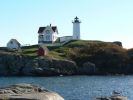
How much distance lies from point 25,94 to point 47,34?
6090 inches

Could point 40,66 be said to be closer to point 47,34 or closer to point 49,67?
point 49,67

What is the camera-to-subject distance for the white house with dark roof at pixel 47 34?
179 meters

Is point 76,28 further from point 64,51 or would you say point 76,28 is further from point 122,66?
point 122,66

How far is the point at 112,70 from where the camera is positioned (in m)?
→ 150

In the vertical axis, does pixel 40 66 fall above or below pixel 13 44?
below

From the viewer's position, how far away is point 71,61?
145125 mm

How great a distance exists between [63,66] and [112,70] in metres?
17.9

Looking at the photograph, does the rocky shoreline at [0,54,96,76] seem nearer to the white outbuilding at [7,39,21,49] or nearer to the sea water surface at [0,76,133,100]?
the white outbuilding at [7,39,21,49]

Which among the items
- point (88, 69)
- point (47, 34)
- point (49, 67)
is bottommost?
point (88, 69)

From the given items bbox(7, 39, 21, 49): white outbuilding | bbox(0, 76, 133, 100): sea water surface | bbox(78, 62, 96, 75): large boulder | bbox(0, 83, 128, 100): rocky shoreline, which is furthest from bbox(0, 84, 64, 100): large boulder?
bbox(7, 39, 21, 49): white outbuilding

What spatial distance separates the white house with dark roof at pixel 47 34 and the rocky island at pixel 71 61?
17671 mm

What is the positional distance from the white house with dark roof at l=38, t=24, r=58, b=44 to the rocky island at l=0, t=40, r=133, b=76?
17671 mm

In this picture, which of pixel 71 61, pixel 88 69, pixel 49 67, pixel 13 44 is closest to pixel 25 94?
pixel 49 67

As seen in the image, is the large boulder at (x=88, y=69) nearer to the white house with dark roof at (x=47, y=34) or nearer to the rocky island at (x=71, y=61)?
the rocky island at (x=71, y=61)
